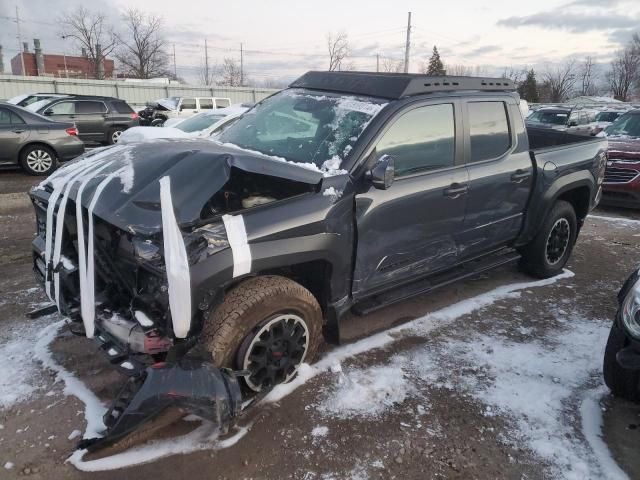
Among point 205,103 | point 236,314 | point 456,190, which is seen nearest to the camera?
point 236,314

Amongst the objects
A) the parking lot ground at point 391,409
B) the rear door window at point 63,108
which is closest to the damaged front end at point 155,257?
the parking lot ground at point 391,409

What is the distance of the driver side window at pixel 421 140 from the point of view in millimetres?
3549

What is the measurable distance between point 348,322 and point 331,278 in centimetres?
107

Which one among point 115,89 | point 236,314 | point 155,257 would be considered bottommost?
point 236,314

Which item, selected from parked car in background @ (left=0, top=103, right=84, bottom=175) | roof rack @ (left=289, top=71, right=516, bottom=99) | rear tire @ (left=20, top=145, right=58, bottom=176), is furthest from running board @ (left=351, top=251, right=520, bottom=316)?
rear tire @ (left=20, top=145, right=58, bottom=176)

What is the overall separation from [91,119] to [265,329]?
14068mm

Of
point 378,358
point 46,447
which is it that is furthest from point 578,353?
point 46,447

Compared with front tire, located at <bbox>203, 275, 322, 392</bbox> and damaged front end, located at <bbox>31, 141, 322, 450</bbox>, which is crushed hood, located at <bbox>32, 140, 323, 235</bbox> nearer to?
damaged front end, located at <bbox>31, 141, 322, 450</bbox>

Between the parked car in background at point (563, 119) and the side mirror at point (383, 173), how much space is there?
575 inches

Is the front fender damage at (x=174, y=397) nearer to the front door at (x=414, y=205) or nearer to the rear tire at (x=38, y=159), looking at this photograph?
the front door at (x=414, y=205)

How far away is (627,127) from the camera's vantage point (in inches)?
384

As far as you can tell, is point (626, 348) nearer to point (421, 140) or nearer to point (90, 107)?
point (421, 140)

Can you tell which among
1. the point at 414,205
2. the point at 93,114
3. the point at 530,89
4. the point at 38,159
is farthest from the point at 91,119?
the point at 530,89

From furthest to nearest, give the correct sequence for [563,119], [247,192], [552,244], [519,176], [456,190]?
1. [563,119]
2. [552,244]
3. [519,176]
4. [456,190]
5. [247,192]
